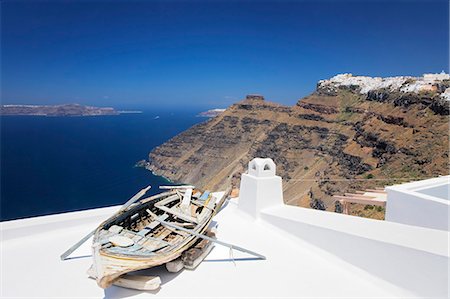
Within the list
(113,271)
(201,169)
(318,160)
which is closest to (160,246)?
(113,271)

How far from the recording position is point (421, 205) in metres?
4.23

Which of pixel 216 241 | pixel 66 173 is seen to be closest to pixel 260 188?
pixel 216 241

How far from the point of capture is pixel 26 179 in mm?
59125

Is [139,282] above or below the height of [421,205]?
below

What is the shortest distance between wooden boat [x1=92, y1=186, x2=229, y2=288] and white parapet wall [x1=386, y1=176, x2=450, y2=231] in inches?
104

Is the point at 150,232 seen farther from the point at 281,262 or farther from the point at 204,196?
the point at 281,262

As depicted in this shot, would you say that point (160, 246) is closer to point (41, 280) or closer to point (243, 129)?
point (41, 280)

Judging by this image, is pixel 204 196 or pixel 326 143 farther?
pixel 326 143

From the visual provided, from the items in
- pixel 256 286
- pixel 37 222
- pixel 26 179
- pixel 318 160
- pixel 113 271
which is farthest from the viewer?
pixel 26 179

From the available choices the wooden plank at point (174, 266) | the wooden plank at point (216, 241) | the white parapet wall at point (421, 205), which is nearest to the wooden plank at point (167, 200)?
the wooden plank at point (216, 241)

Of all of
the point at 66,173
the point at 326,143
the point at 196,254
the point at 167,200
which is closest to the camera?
the point at 196,254

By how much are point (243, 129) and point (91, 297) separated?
70.9 metres

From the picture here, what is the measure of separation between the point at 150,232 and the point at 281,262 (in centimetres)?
147

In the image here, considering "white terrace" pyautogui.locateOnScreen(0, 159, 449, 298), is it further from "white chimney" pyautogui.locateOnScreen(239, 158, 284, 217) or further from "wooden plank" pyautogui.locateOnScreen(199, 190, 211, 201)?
"wooden plank" pyautogui.locateOnScreen(199, 190, 211, 201)
